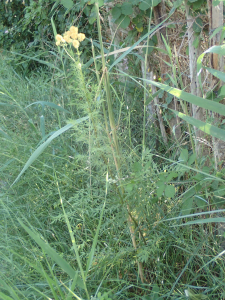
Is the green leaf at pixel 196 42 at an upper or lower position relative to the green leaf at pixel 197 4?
lower

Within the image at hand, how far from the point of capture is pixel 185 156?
139 centimetres

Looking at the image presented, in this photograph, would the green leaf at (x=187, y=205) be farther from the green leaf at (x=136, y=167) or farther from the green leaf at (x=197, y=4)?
the green leaf at (x=197, y=4)

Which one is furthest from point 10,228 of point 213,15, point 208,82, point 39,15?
point 39,15

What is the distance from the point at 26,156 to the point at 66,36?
3.49 ft

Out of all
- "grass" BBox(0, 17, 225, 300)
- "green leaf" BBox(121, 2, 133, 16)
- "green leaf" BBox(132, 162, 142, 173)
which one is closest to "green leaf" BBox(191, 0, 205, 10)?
"green leaf" BBox(121, 2, 133, 16)

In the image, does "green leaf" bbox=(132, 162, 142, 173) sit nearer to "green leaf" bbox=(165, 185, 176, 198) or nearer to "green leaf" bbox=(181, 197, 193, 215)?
"green leaf" bbox=(165, 185, 176, 198)

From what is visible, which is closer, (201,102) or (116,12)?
(201,102)

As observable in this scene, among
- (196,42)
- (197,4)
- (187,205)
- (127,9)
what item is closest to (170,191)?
(187,205)

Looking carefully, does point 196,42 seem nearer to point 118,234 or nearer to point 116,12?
point 116,12

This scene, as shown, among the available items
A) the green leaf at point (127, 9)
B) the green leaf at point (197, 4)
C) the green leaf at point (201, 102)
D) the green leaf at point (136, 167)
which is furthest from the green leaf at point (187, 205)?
the green leaf at point (127, 9)

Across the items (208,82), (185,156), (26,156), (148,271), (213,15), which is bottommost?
(148,271)

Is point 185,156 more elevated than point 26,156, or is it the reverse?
point 185,156

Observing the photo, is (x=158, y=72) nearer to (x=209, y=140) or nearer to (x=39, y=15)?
(x=209, y=140)

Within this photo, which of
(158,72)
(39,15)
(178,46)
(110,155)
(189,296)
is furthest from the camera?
(39,15)
